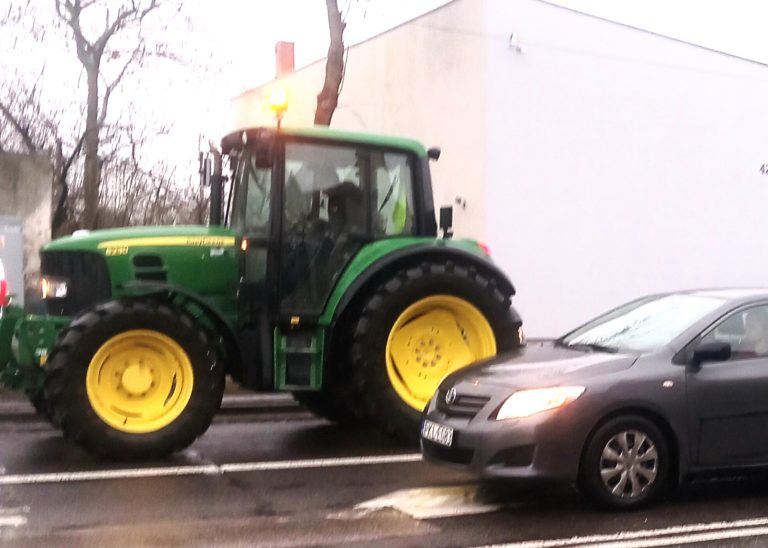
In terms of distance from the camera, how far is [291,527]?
6.14m

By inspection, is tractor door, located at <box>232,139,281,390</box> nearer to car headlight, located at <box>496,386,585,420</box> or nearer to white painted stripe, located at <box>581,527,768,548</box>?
car headlight, located at <box>496,386,585,420</box>

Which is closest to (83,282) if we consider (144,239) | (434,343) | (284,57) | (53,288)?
(53,288)

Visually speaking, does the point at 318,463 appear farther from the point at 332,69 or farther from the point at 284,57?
the point at 284,57

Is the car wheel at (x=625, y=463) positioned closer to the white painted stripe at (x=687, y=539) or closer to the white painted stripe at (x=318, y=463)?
the white painted stripe at (x=687, y=539)

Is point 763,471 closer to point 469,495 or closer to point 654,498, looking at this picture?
point 654,498

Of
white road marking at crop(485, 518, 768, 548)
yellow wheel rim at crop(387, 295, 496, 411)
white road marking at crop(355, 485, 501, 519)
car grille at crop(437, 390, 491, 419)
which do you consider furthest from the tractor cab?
white road marking at crop(485, 518, 768, 548)

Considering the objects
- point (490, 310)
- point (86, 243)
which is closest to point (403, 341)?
point (490, 310)

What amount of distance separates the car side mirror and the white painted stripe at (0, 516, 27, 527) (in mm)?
4329

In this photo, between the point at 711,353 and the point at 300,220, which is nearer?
the point at 711,353

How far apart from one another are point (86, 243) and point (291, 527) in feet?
10.8

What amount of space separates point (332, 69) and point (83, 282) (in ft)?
30.7

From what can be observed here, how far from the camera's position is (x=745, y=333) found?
22.8ft

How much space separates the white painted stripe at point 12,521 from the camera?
20.1 feet

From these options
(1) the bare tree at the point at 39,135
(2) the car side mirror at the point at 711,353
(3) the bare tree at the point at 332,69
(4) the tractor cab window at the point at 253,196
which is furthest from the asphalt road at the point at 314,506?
(1) the bare tree at the point at 39,135
